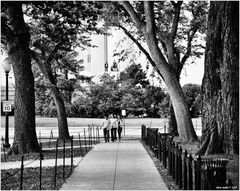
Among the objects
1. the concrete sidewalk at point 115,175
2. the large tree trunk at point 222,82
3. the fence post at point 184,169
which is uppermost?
the large tree trunk at point 222,82

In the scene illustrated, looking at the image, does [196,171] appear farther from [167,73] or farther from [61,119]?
[61,119]

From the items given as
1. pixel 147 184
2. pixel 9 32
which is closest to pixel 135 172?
pixel 147 184

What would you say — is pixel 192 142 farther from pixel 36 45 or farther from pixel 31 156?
pixel 36 45

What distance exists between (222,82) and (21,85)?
8872mm

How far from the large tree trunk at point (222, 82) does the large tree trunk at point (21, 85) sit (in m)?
7.65

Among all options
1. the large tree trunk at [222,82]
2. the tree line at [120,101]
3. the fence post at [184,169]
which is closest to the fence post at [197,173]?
the fence post at [184,169]

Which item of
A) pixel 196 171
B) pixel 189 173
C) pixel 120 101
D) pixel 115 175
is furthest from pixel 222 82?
pixel 120 101

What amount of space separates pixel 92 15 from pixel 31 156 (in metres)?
11.1

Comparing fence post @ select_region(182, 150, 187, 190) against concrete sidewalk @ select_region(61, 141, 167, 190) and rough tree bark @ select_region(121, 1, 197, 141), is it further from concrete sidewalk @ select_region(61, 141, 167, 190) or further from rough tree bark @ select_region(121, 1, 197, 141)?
rough tree bark @ select_region(121, 1, 197, 141)

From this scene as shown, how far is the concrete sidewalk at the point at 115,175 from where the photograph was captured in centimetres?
1069

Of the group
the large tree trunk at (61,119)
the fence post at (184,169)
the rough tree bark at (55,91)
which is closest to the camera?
the fence post at (184,169)

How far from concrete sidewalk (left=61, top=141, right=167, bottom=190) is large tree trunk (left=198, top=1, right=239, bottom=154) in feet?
7.02

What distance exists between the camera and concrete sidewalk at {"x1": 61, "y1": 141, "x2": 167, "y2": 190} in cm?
1069

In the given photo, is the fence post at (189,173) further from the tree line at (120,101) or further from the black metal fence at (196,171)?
the tree line at (120,101)
